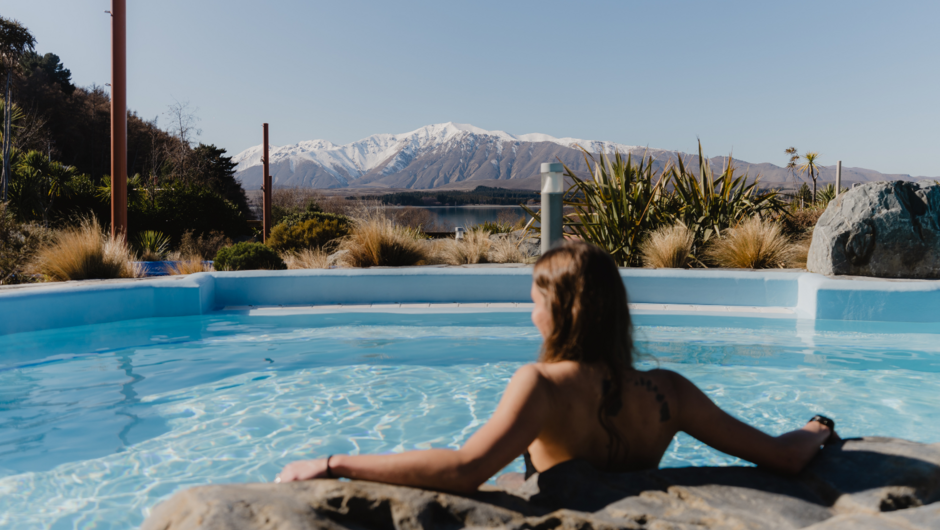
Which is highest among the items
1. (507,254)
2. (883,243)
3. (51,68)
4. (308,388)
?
(51,68)

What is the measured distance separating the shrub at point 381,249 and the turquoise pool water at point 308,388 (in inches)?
65.9

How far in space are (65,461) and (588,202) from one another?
5.87 metres

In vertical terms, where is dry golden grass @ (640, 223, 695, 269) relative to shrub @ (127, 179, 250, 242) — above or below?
below

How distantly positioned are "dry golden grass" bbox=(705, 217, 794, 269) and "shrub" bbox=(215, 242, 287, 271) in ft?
17.3

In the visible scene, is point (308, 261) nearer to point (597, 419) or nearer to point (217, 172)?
point (597, 419)

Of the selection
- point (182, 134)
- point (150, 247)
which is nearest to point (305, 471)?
point (150, 247)

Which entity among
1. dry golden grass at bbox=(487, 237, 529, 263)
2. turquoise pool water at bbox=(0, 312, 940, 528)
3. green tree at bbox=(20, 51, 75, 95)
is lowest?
turquoise pool water at bbox=(0, 312, 940, 528)

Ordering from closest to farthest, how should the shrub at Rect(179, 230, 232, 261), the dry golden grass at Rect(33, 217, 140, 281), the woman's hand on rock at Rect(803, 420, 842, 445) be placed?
the woman's hand on rock at Rect(803, 420, 842, 445) → the dry golden grass at Rect(33, 217, 140, 281) → the shrub at Rect(179, 230, 232, 261)

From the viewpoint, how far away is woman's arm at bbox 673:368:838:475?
1421 millimetres

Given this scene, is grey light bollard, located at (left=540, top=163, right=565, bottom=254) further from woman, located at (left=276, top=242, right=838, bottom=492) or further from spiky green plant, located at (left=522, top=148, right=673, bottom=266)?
woman, located at (left=276, top=242, right=838, bottom=492)

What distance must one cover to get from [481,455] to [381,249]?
636 cm

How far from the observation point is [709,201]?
7379 millimetres

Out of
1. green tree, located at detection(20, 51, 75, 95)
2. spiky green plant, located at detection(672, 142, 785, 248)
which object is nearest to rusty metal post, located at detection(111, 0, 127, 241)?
spiky green plant, located at detection(672, 142, 785, 248)

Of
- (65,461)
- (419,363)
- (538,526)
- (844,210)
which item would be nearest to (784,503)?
(538,526)
